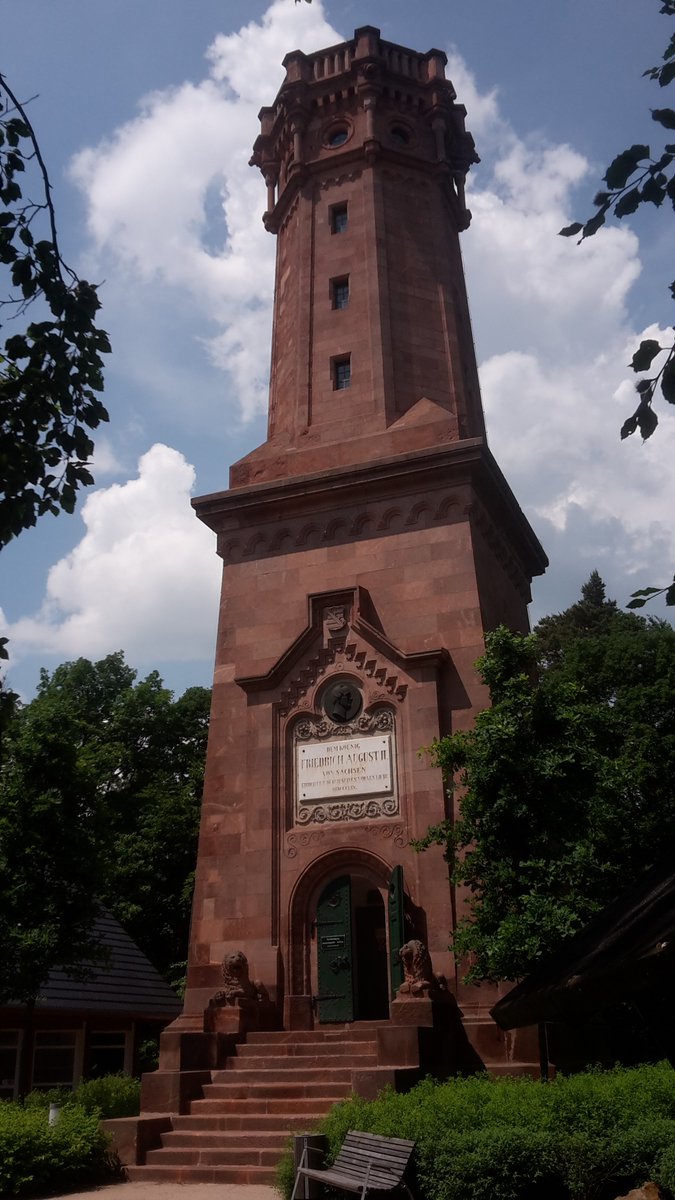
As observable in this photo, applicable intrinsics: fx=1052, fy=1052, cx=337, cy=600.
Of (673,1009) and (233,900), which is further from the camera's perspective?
(233,900)

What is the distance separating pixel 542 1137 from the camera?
402 inches

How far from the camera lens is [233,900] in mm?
19906

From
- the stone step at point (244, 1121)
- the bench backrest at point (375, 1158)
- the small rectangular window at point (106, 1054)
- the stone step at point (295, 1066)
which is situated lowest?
the bench backrest at point (375, 1158)

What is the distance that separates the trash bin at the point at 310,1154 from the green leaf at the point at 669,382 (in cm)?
959

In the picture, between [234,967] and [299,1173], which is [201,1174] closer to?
[299,1173]

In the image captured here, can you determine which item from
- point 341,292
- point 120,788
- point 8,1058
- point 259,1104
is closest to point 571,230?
point 259,1104

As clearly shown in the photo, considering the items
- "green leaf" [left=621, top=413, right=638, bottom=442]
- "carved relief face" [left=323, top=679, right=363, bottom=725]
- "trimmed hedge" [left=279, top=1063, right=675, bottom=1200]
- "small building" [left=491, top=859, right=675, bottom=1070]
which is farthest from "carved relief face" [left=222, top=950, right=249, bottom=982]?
"green leaf" [left=621, top=413, right=638, bottom=442]

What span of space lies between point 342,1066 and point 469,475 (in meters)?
11.3

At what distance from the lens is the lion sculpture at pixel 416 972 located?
54.0ft

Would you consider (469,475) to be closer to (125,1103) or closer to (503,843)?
(503,843)

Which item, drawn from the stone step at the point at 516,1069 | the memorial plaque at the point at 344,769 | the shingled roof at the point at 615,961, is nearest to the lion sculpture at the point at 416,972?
the stone step at the point at 516,1069

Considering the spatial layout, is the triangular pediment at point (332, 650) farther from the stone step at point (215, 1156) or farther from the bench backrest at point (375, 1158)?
the bench backrest at point (375, 1158)

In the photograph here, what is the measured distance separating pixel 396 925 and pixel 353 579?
7.08 metres

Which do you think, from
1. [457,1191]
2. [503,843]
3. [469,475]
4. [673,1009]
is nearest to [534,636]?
[503,843]
